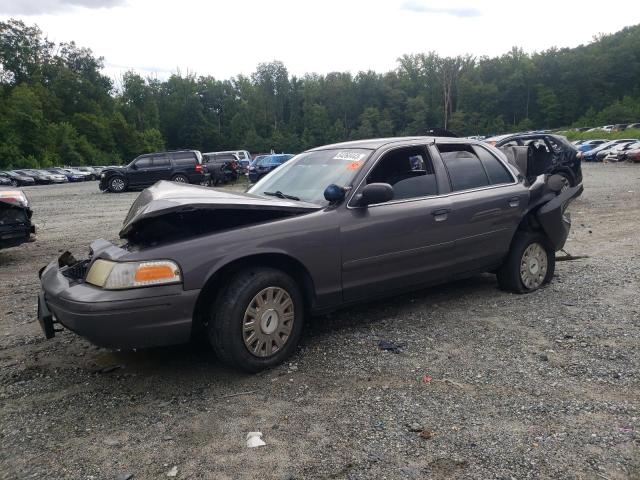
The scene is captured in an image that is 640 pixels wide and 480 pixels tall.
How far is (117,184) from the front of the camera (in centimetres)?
2319

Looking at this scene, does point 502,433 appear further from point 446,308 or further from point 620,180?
point 620,180

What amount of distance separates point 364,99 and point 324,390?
126203 millimetres

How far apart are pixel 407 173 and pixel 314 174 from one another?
855 millimetres

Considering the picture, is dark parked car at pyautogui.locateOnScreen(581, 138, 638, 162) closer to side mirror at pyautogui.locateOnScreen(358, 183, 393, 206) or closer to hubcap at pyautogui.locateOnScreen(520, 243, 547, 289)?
hubcap at pyautogui.locateOnScreen(520, 243, 547, 289)

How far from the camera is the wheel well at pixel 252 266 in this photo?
144 inches

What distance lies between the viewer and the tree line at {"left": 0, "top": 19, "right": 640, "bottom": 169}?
77500mm

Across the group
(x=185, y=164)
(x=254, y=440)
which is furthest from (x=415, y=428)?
(x=185, y=164)

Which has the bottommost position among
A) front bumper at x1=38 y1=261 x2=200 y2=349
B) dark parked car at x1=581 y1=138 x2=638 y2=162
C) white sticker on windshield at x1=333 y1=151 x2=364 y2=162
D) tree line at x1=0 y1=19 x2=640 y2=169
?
dark parked car at x1=581 y1=138 x2=638 y2=162

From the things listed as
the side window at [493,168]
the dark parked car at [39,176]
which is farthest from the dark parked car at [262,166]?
the dark parked car at [39,176]

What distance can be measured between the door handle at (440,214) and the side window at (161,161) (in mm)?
19970

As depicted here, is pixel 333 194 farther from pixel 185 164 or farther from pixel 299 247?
pixel 185 164

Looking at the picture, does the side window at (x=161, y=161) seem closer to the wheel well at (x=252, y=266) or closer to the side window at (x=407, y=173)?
the side window at (x=407, y=173)

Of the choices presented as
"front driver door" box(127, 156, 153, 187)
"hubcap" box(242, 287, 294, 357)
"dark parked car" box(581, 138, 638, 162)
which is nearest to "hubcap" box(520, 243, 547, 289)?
"hubcap" box(242, 287, 294, 357)

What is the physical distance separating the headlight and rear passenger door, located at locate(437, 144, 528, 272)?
8.46 ft
